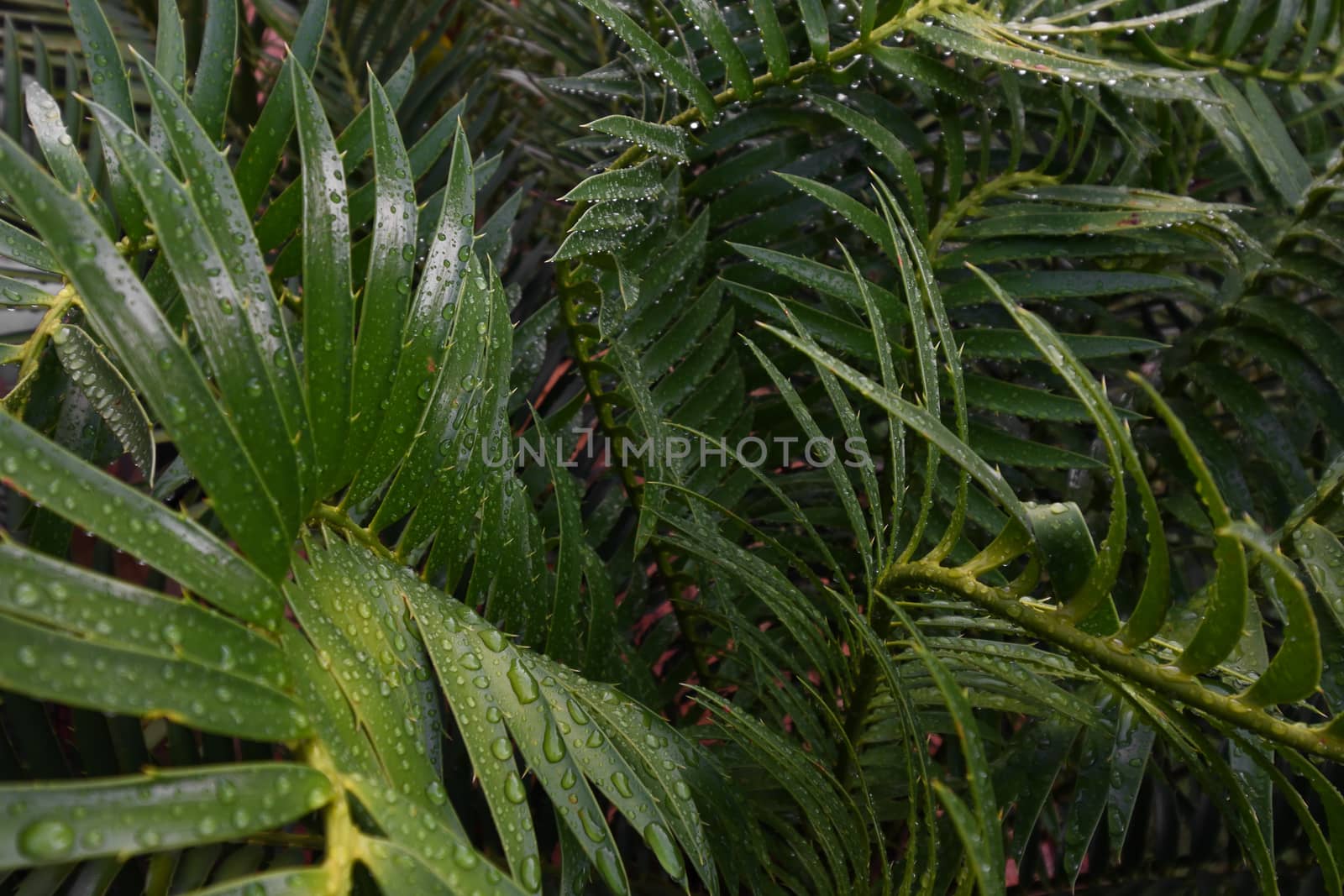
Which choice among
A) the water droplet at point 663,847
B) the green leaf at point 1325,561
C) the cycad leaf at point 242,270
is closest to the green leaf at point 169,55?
the cycad leaf at point 242,270

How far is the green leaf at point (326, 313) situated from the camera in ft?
0.95

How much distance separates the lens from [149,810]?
0.18 meters

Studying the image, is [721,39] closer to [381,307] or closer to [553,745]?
[381,307]

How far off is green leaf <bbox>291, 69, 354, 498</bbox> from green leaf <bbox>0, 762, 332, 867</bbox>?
109 mm

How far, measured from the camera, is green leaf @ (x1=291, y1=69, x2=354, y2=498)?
29 cm

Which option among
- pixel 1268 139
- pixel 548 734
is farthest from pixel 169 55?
pixel 1268 139

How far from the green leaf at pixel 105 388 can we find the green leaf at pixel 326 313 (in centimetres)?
15

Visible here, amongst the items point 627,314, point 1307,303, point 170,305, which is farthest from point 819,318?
point 1307,303

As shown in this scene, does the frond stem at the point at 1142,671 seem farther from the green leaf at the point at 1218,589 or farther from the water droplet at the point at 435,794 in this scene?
the water droplet at the point at 435,794

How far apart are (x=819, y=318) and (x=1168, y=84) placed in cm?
26

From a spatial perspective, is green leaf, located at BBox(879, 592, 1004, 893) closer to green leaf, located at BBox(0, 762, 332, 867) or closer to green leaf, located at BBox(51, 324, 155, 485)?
green leaf, located at BBox(0, 762, 332, 867)

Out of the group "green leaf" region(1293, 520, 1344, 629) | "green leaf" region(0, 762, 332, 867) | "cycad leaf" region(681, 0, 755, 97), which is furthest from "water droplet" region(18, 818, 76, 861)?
"cycad leaf" region(681, 0, 755, 97)

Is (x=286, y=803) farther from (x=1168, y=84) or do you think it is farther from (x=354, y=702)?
(x=1168, y=84)

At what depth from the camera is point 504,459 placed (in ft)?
1.29
